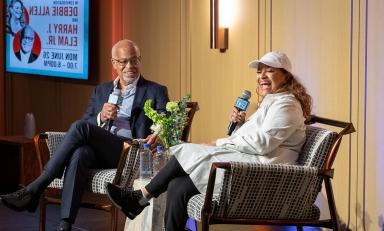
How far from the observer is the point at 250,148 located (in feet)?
14.9

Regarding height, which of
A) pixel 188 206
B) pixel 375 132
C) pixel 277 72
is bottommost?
pixel 188 206

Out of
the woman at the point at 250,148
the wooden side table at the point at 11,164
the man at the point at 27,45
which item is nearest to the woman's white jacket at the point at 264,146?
the woman at the point at 250,148

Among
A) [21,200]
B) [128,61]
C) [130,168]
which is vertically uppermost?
[128,61]

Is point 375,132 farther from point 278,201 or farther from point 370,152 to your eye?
point 278,201

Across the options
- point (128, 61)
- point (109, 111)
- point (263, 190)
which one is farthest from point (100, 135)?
point (263, 190)

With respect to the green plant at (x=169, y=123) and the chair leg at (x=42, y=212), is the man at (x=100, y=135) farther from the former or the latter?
the chair leg at (x=42, y=212)

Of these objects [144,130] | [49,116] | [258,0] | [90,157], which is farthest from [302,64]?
[49,116]

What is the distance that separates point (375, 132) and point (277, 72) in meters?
0.70

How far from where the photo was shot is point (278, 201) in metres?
4.30

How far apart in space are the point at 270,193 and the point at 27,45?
4767mm

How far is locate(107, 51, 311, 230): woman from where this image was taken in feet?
14.6

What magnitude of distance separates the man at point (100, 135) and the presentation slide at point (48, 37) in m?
1.98

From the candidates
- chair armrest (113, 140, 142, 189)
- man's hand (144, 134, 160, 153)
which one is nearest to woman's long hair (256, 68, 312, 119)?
man's hand (144, 134, 160, 153)

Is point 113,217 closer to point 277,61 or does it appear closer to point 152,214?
point 152,214
